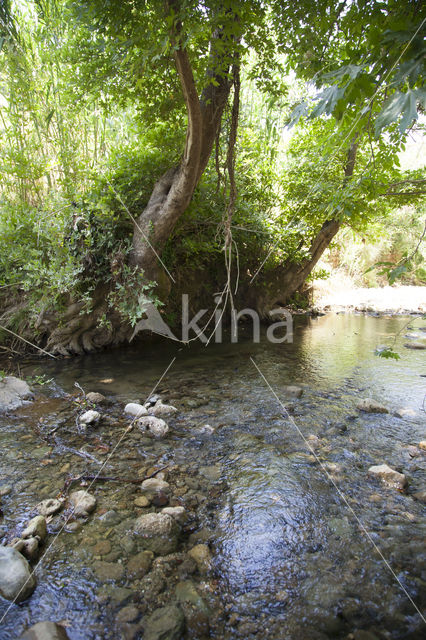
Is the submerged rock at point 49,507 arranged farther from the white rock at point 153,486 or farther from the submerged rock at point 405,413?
the submerged rock at point 405,413

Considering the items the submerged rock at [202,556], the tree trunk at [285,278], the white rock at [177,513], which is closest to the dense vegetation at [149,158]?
the tree trunk at [285,278]

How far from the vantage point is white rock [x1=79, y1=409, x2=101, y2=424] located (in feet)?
9.36

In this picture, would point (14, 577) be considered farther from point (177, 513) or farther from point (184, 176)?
point (184, 176)

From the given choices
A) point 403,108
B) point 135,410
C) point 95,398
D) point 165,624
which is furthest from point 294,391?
point 403,108

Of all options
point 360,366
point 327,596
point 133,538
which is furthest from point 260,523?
point 360,366

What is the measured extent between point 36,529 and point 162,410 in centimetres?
158

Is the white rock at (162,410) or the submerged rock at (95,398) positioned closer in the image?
the white rock at (162,410)

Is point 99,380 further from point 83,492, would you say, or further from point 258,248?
point 258,248

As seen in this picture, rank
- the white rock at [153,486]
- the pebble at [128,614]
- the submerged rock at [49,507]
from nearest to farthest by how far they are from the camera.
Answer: the pebble at [128,614] → the submerged rock at [49,507] → the white rock at [153,486]

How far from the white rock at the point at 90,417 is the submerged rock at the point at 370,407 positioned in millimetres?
2400

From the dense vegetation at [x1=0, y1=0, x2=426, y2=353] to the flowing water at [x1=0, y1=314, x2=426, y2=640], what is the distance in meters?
1.28

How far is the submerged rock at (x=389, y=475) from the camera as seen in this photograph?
2035mm

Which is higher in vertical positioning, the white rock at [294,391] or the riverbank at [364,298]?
the riverbank at [364,298]

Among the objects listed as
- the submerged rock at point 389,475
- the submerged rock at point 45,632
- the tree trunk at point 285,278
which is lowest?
the submerged rock at point 389,475
